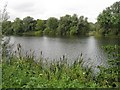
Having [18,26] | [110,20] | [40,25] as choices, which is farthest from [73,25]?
[18,26]

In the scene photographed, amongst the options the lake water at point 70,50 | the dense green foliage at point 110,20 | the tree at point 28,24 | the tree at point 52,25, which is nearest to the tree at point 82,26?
the dense green foliage at point 110,20

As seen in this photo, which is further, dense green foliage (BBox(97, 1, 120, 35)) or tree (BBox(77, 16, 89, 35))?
tree (BBox(77, 16, 89, 35))

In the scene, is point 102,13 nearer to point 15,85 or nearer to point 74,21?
point 74,21

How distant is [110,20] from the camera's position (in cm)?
7650

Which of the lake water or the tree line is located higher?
the tree line

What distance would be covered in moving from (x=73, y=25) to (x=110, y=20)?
14702 mm

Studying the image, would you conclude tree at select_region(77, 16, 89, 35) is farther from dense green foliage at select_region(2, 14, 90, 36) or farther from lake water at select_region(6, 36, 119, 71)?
lake water at select_region(6, 36, 119, 71)

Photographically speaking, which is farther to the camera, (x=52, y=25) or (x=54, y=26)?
(x=54, y=26)

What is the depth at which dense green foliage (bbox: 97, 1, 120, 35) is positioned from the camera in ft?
249

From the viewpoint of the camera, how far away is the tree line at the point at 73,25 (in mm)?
77125

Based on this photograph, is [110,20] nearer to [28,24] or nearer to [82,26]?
[82,26]

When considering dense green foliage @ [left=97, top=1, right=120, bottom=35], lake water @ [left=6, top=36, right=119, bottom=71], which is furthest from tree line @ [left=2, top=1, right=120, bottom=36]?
lake water @ [left=6, top=36, right=119, bottom=71]

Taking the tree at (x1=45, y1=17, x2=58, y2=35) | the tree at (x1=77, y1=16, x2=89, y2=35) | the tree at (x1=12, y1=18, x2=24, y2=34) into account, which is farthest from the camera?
the tree at (x1=45, y1=17, x2=58, y2=35)

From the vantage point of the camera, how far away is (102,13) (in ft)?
259
